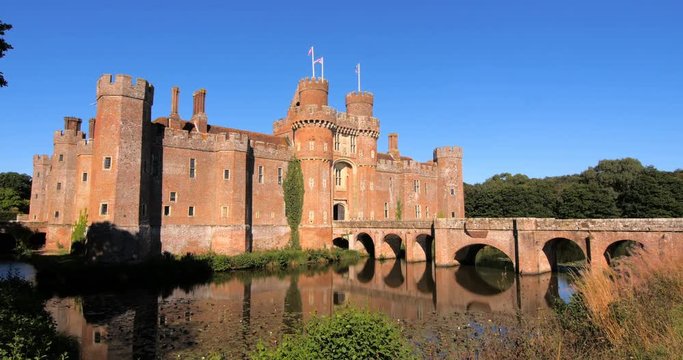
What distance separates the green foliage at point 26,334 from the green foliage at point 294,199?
2380cm

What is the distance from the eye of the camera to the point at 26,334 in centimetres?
998

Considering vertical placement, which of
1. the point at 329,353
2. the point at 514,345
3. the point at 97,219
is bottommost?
the point at 514,345

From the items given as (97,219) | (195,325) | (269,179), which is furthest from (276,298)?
(269,179)

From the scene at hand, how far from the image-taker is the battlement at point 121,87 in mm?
26828

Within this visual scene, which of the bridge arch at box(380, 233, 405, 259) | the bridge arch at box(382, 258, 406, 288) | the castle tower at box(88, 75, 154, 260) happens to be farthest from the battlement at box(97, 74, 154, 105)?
the bridge arch at box(380, 233, 405, 259)

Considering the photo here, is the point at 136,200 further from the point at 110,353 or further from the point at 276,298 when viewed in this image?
the point at 110,353

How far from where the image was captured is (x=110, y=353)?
43.0 feet

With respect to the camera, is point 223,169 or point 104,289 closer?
point 104,289

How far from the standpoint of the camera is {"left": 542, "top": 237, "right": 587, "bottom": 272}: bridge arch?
93.0 ft

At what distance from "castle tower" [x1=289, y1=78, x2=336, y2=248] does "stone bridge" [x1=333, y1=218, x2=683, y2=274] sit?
2.66m

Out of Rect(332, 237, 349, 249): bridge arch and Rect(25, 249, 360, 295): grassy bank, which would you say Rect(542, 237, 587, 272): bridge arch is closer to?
Rect(25, 249, 360, 295): grassy bank

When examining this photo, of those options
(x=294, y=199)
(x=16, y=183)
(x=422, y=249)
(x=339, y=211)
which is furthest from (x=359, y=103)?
(x=16, y=183)

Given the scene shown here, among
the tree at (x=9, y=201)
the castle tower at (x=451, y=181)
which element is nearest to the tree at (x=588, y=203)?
the castle tower at (x=451, y=181)

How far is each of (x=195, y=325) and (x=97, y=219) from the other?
14.0 m
